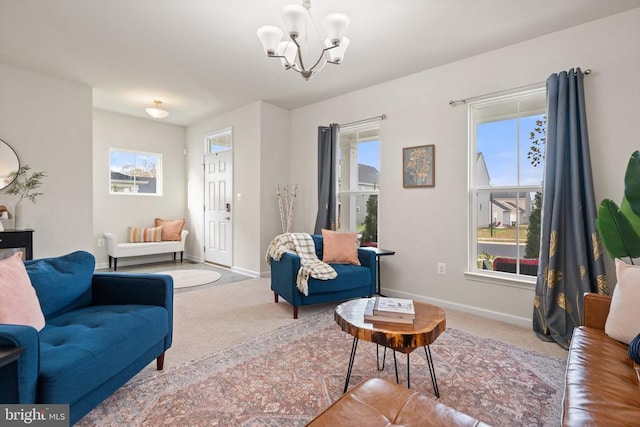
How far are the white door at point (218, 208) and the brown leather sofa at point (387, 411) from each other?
14.6 feet

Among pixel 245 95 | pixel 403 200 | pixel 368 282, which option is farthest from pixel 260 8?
pixel 368 282

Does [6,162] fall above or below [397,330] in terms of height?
above

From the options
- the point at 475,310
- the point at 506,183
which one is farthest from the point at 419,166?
the point at 475,310

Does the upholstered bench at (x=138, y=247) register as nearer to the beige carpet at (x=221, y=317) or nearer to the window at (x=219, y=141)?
the window at (x=219, y=141)

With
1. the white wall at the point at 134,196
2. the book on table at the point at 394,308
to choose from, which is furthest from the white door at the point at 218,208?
the book on table at the point at 394,308

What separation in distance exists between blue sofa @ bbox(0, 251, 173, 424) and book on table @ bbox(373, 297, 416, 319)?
1.31 metres

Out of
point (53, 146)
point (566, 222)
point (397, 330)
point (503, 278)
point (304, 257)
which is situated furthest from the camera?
point (53, 146)

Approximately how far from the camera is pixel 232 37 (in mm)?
2902

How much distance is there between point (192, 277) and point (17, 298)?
10.9 ft

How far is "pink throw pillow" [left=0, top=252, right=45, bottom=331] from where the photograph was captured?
142 centimetres

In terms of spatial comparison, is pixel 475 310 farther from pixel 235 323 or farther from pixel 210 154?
pixel 210 154

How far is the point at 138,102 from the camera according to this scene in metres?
4.83

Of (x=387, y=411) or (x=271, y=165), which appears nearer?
(x=387, y=411)

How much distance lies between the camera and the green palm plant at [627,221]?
2.04 m
